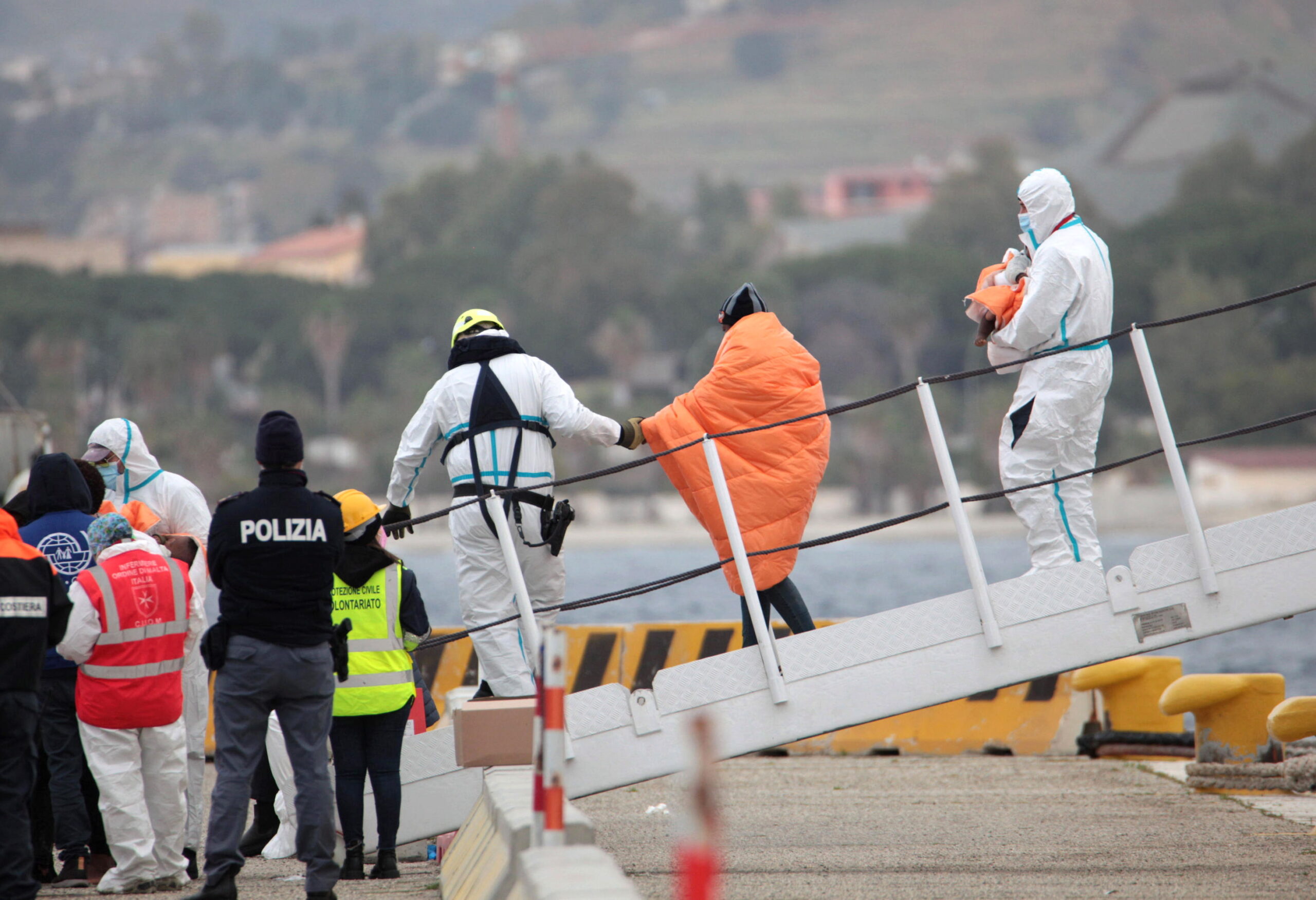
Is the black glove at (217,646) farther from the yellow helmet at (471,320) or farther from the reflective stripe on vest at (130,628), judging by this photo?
the yellow helmet at (471,320)

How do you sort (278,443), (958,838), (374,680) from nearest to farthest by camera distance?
(278,443)
(374,680)
(958,838)

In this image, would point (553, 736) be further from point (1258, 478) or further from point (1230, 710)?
point (1258, 478)

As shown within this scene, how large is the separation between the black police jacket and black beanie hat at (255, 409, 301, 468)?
94 millimetres

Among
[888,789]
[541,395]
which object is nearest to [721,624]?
[888,789]

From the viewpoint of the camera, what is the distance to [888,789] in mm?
9531

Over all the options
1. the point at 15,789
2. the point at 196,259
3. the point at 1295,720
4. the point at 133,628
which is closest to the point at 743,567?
the point at 133,628

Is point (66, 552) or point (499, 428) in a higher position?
point (499, 428)

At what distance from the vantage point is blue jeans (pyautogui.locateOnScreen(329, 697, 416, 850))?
6863 millimetres

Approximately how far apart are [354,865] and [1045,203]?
3.92 metres

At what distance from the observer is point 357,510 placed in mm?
6910

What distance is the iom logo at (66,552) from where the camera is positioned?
6.75 m

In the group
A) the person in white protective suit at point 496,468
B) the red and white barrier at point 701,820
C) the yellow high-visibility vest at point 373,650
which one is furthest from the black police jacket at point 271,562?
the red and white barrier at point 701,820

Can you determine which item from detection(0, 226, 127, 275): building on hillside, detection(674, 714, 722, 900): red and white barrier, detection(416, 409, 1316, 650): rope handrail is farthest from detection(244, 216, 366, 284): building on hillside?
detection(674, 714, 722, 900): red and white barrier

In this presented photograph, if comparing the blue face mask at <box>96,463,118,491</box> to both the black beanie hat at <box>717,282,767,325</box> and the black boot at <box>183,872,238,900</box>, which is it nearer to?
the black boot at <box>183,872,238,900</box>
